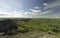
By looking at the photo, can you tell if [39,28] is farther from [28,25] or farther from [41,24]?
[28,25]

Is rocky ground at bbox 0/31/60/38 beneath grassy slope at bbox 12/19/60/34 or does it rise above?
beneath

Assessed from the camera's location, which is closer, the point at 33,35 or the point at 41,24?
the point at 33,35

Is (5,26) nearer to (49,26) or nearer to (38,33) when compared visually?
(38,33)

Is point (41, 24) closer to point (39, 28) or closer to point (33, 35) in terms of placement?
point (39, 28)

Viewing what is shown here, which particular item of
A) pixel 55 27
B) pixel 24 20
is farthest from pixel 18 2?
pixel 55 27

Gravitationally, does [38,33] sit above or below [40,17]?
below

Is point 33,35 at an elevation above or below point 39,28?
below

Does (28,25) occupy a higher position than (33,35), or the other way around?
(28,25)

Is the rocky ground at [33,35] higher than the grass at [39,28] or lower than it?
lower

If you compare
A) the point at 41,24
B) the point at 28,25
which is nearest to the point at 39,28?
the point at 41,24

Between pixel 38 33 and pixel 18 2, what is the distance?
762 millimetres

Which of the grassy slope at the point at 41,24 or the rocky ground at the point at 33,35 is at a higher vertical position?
the grassy slope at the point at 41,24

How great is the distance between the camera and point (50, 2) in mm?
2197

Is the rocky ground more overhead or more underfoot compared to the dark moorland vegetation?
more underfoot
